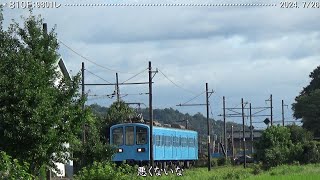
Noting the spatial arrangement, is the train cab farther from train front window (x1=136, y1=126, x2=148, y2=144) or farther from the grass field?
the grass field

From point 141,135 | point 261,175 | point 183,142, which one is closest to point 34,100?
point 261,175

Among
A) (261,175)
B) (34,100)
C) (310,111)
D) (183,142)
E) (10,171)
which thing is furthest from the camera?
(310,111)

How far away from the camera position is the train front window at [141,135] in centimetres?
4128

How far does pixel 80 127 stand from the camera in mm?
20188

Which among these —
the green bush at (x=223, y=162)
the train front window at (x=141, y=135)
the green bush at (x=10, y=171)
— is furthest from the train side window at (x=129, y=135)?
the green bush at (x=10, y=171)

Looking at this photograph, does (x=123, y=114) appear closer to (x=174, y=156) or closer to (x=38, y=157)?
(x=174, y=156)

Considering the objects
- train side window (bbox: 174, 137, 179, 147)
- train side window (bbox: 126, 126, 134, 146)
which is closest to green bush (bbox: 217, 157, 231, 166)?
train side window (bbox: 174, 137, 179, 147)

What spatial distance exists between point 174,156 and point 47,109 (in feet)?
91.8

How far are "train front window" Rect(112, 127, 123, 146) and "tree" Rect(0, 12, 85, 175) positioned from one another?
22124 mm

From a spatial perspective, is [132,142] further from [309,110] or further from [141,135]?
[309,110]

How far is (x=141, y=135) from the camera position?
136 ft

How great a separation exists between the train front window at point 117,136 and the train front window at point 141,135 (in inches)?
43.4

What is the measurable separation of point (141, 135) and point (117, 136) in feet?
5.47

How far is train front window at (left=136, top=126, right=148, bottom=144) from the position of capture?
41.3 meters
